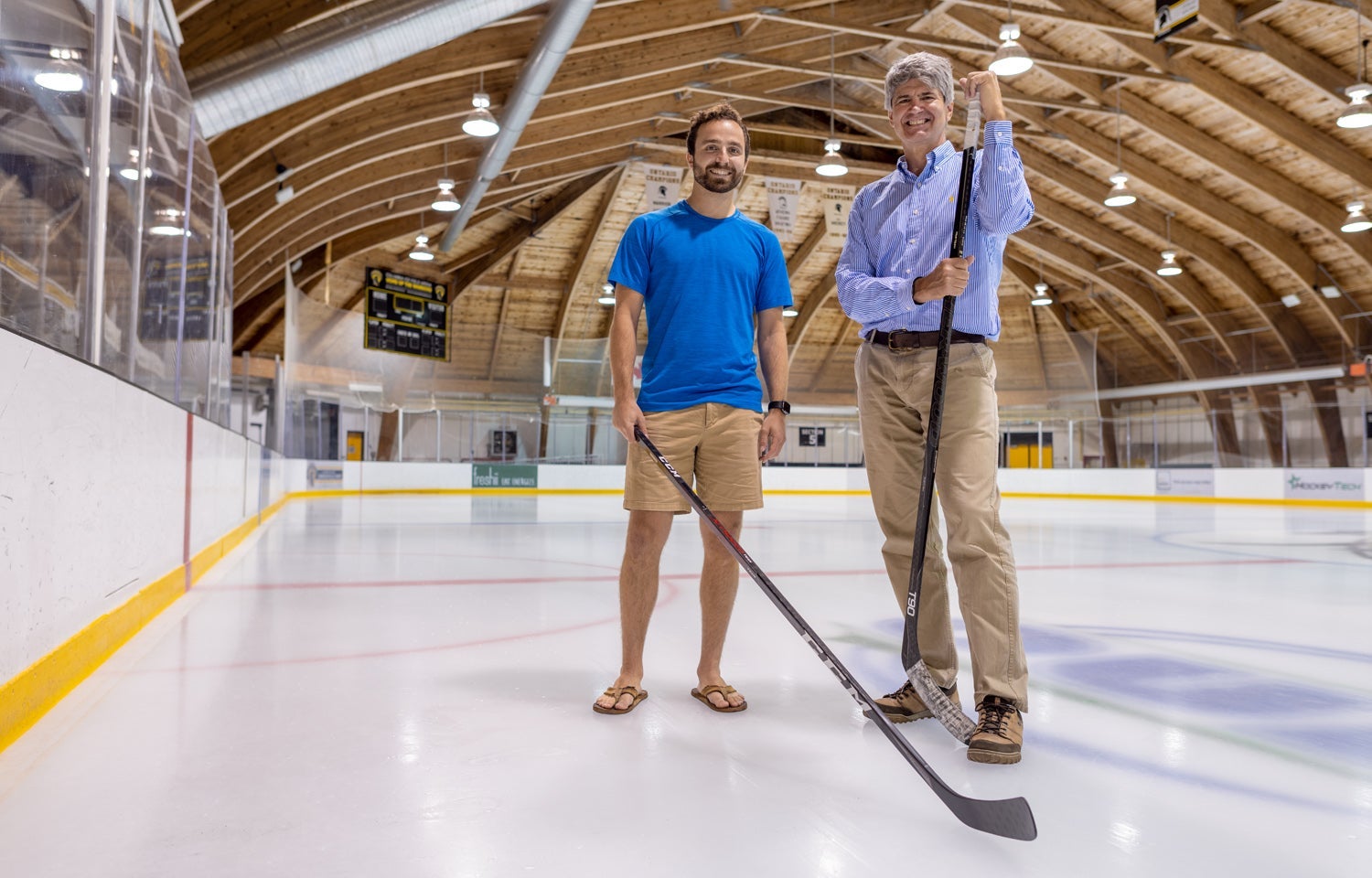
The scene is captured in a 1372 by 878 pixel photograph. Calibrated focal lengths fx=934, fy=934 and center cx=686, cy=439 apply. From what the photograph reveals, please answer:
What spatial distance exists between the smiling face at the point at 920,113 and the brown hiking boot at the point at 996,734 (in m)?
1.28

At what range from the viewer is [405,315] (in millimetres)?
17562

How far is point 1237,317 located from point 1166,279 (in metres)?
2.30

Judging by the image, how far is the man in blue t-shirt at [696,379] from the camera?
2324 mm

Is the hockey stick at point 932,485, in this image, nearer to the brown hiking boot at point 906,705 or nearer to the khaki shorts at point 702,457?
the brown hiking boot at point 906,705

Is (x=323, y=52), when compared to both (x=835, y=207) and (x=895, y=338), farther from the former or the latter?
(x=835, y=207)

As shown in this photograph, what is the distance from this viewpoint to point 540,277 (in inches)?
873

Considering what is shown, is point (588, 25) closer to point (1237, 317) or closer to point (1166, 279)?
point (1166, 279)

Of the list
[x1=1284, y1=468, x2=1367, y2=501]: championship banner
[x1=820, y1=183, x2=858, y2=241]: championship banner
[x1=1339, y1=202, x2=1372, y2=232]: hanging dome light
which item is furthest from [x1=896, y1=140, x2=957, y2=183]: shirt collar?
[x1=1284, y1=468, x2=1367, y2=501]: championship banner

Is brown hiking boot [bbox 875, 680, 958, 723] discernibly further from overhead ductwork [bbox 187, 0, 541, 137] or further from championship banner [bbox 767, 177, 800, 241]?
championship banner [bbox 767, 177, 800, 241]

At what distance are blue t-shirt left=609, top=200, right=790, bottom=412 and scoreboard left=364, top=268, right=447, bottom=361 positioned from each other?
1547 cm

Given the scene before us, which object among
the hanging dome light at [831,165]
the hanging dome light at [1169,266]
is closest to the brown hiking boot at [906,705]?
the hanging dome light at [831,165]

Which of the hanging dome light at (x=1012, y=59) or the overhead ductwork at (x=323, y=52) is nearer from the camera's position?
the overhead ductwork at (x=323, y=52)

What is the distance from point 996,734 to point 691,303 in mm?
1213

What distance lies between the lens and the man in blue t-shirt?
7.63 ft
